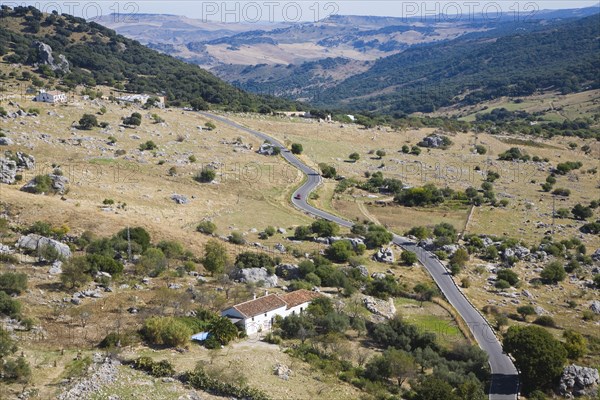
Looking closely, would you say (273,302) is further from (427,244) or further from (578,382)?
(427,244)

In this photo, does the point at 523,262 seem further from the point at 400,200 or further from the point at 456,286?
the point at 400,200

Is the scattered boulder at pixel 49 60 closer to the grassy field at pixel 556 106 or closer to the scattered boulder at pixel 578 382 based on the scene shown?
the scattered boulder at pixel 578 382

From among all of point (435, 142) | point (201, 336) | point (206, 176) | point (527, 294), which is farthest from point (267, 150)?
point (201, 336)

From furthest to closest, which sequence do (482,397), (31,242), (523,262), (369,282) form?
(523,262) → (369,282) → (31,242) → (482,397)

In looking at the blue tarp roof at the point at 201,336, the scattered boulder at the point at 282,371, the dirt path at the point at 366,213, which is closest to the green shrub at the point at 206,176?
the dirt path at the point at 366,213

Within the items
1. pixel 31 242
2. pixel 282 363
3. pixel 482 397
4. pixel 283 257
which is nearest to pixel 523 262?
pixel 283 257

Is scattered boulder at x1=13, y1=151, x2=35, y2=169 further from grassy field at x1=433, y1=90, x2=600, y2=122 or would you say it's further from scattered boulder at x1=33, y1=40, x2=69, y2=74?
grassy field at x1=433, y1=90, x2=600, y2=122

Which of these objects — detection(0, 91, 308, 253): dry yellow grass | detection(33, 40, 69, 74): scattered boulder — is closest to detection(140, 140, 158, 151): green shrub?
detection(0, 91, 308, 253): dry yellow grass
